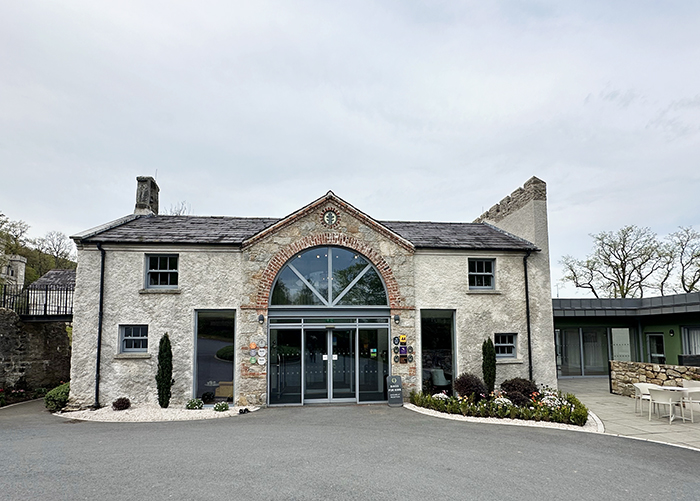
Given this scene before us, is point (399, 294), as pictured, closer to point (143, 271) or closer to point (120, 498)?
point (143, 271)

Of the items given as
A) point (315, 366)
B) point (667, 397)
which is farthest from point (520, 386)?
point (315, 366)

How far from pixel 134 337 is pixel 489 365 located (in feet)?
36.1

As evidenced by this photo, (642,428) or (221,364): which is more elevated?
(221,364)

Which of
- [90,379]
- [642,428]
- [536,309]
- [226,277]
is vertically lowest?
[642,428]

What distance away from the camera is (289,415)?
1234 cm

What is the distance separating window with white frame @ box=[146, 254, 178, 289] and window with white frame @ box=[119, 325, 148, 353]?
1295mm

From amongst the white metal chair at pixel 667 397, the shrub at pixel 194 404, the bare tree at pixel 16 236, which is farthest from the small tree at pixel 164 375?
the bare tree at pixel 16 236

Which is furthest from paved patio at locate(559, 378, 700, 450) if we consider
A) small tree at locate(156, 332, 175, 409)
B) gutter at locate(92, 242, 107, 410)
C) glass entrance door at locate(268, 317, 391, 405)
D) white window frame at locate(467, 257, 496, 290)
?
gutter at locate(92, 242, 107, 410)

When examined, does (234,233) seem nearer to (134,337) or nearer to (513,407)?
(134,337)

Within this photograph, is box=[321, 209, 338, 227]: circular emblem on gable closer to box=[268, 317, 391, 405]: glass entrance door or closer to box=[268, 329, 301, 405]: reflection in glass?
box=[268, 317, 391, 405]: glass entrance door

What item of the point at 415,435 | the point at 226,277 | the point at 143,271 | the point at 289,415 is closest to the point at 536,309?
the point at 415,435

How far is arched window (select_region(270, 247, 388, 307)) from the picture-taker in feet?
46.6

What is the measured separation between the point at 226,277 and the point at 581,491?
34.7 ft

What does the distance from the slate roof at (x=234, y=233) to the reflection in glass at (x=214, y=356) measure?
7.94 ft
